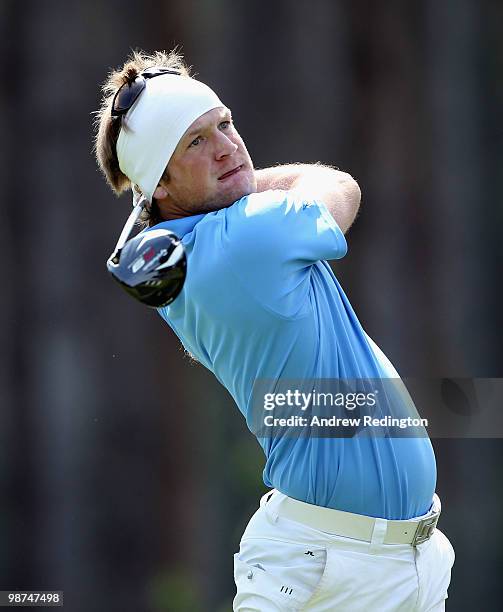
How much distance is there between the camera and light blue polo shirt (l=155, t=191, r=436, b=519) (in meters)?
2.91

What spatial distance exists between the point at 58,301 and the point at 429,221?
211 cm

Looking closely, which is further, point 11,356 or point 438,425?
point 11,356

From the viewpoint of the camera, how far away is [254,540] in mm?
3150

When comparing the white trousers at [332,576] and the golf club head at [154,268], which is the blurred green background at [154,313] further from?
the golf club head at [154,268]

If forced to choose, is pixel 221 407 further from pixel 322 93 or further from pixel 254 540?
pixel 254 540

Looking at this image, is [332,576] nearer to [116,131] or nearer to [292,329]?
[292,329]

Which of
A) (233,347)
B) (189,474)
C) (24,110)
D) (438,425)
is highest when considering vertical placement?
(24,110)

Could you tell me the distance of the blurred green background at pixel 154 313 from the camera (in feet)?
21.9

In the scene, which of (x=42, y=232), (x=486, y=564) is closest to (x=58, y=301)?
(x=42, y=232)

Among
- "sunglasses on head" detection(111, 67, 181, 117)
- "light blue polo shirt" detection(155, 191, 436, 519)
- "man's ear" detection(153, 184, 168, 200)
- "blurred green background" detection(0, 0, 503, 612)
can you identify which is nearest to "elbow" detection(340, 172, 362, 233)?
"light blue polo shirt" detection(155, 191, 436, 519)

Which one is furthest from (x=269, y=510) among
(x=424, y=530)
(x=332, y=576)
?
(x=424, y=530)

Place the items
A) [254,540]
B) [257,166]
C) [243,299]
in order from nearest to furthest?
[243,299] < [254,540] < [257,166]

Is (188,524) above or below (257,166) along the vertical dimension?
below

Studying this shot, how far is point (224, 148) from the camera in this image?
125 inches
